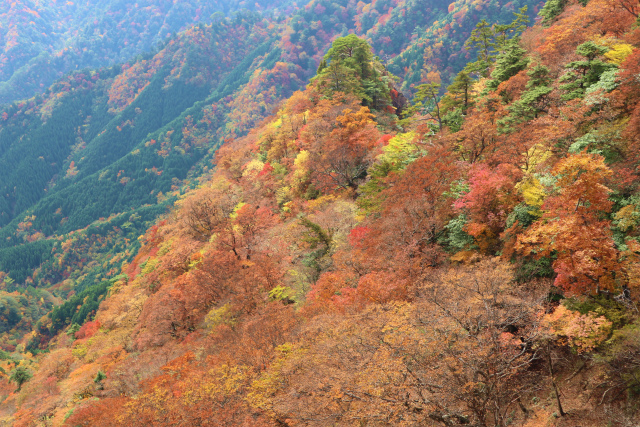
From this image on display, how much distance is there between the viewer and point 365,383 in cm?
1927

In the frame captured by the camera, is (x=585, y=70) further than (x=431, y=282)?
Yes

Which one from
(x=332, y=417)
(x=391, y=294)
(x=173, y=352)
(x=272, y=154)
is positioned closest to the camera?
(x=332, y=417)

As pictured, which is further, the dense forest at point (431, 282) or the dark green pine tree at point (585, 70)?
the dark green pine tree at point (585, 70)

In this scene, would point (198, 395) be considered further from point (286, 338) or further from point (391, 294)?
point (391, 294)

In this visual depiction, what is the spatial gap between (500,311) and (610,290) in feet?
17.6

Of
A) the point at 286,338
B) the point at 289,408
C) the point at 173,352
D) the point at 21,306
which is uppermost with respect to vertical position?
the point at 289,408

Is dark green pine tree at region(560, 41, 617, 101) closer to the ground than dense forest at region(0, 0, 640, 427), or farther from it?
farther from it

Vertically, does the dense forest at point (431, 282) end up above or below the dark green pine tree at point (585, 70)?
below

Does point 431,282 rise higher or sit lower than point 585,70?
lower

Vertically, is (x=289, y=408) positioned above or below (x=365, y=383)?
below

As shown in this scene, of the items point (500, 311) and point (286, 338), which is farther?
point (286, 338)

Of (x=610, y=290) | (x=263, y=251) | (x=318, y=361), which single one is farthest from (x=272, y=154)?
(x=610, y=290)

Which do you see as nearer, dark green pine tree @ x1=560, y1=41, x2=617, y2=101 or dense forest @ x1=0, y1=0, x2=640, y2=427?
dense forest @ x1=0, y1=0, x2=640, y2=427

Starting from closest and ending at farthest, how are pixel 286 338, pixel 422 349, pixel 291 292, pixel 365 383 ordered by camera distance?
pixel 365 383 < pixel 422 349 < pixel 286 338 < pixel 291 292
